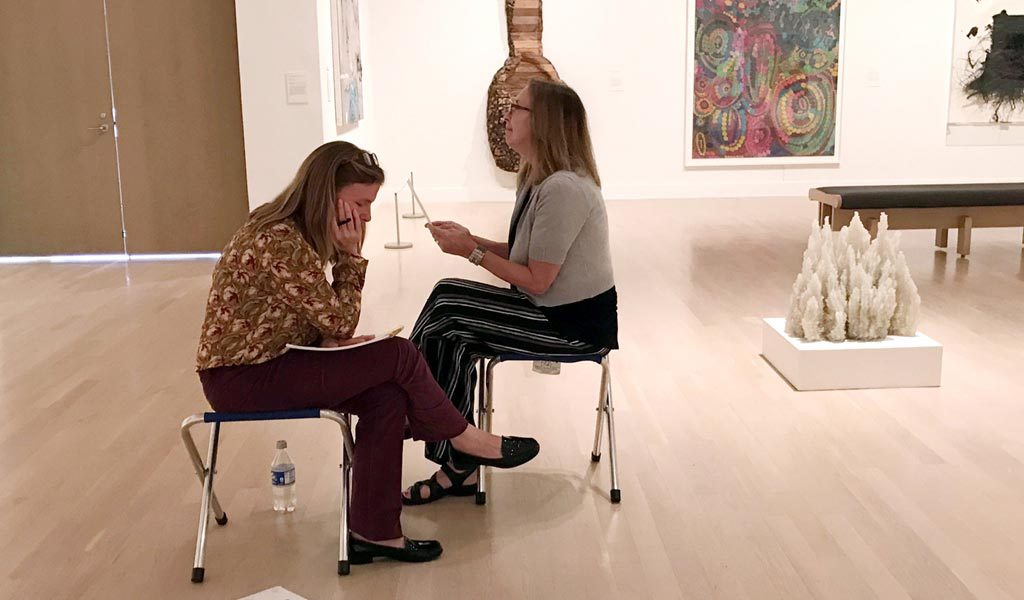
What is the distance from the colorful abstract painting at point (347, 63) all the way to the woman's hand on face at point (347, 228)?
5729 millimetres

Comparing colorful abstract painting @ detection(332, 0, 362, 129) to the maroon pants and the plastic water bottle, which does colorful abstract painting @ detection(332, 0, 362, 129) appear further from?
the maroon pants

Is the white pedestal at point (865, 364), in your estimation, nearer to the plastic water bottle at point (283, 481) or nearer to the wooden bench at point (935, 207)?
the plastic water bottle at point (283, 481)

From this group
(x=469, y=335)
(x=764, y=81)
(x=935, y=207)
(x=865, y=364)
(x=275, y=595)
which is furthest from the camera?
(x=764, y=81)

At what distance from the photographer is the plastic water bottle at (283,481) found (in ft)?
10.8

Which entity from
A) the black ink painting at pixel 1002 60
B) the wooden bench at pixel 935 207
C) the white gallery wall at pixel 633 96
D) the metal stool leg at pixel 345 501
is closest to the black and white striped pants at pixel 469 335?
the metal stool leg at pixel 345 501

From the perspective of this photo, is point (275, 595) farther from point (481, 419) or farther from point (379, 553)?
point (481, 419)

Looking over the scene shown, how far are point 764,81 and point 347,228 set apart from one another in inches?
369

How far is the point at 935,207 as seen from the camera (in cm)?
778

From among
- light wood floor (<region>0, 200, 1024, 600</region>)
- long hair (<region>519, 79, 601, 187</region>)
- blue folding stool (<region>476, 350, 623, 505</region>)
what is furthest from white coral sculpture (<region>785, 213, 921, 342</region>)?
long hair (<region>519, 79, 601, 187</region>)

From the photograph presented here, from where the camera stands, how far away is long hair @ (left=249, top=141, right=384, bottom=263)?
9.25 feet

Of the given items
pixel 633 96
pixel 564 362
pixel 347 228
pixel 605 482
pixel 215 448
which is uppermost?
pixel 633 96

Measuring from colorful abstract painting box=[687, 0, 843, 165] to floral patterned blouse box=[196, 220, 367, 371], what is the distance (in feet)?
30.3

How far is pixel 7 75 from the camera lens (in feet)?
26.1

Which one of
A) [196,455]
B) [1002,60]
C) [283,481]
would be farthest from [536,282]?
[1002,60]
